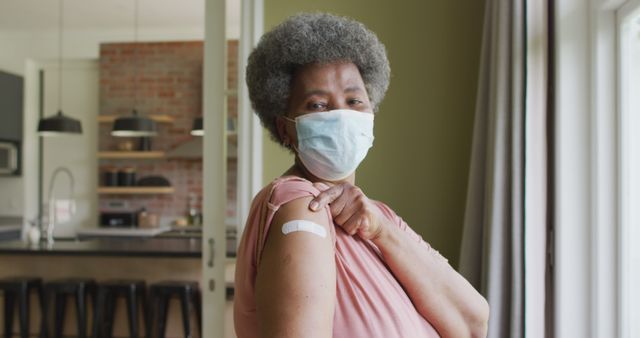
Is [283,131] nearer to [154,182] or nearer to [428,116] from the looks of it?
[428,116]

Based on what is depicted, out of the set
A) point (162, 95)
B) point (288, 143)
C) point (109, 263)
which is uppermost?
point (162, 95)

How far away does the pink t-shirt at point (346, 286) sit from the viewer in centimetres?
74

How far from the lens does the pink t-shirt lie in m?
0.74

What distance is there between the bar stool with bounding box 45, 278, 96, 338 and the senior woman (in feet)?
11.4

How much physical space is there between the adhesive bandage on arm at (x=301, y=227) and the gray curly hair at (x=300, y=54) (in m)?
0.29

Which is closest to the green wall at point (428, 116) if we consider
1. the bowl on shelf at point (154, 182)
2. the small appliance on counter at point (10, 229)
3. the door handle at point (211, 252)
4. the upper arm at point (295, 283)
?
the door handle at point (211, 252)

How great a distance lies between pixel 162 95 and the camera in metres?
6.69

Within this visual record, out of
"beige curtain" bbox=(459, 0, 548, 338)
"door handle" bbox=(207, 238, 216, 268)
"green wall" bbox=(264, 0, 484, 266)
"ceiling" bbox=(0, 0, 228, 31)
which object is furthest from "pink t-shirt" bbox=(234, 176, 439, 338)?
"ceiling" bbox=(0, 0, 228, 31)

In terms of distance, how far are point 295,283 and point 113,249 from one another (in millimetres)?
3655

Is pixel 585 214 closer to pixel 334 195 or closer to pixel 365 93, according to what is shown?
pixel 365 93

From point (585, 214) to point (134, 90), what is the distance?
19.5 ft

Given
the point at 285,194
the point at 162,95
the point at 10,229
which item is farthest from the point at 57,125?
the point at 285,194

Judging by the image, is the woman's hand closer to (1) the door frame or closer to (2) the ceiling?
(1) the door frame

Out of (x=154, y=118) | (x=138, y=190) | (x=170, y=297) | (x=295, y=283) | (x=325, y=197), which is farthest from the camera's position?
(x=138, y=190)
